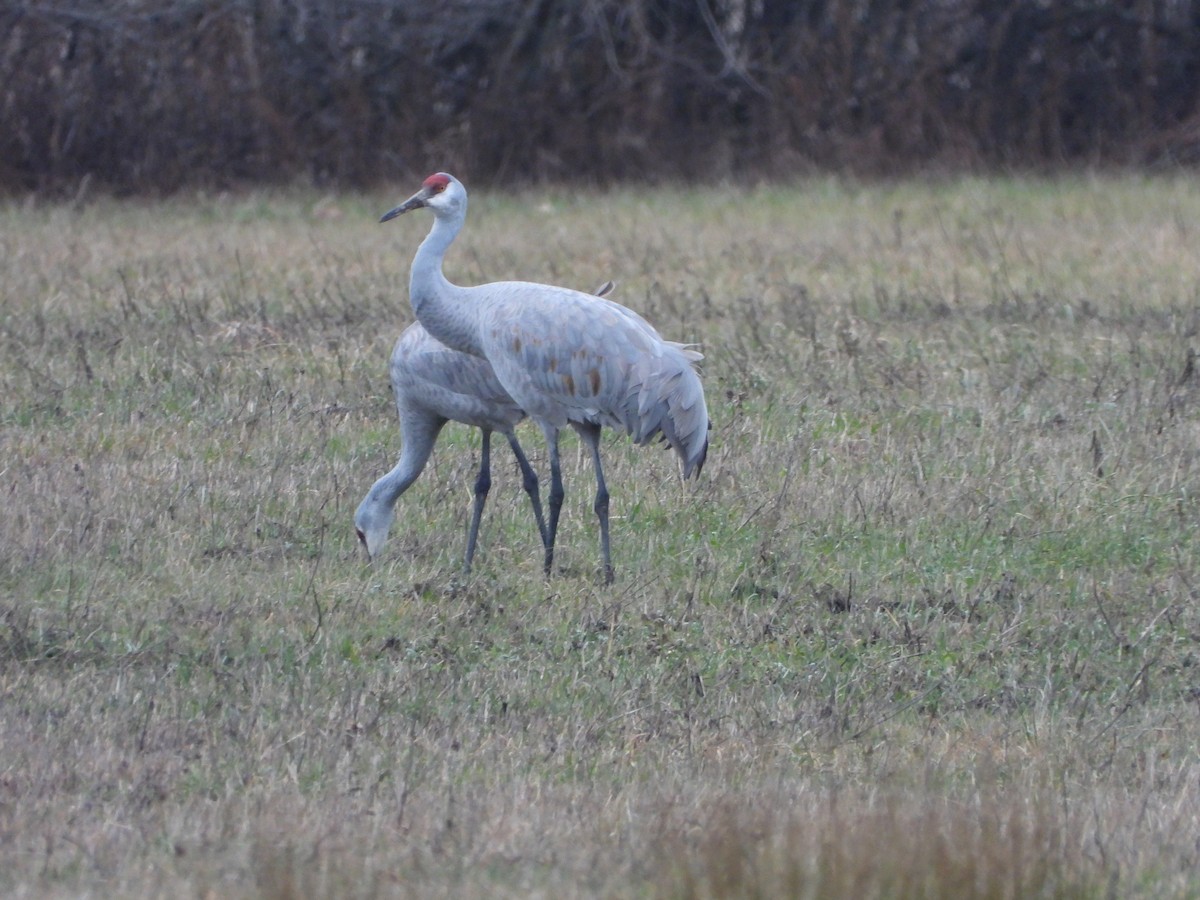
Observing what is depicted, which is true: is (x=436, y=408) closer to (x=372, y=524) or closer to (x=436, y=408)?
(x=436, y=408)

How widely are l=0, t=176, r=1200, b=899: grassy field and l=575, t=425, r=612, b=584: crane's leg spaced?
0.08 meters

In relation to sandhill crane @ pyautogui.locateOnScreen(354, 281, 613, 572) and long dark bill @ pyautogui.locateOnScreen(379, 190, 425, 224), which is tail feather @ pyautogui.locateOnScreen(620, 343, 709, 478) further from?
long dark bill @ pyautogui.locateOnScreen(379, 190, 425, 224)

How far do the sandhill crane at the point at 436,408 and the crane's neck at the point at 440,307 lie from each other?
4.0 inches

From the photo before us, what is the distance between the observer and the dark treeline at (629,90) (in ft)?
48.8

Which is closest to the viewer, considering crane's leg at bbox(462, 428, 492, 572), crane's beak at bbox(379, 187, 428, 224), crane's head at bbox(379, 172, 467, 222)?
crane's leg at bbox(462, 428, 492, 572)

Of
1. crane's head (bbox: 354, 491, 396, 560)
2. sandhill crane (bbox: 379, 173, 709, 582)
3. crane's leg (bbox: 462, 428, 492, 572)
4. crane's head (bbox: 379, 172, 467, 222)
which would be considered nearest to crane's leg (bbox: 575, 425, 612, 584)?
sandhill crane (bbox: 379, 173, 709, 582)

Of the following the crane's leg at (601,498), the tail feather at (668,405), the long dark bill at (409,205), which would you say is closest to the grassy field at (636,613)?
the crane's leg at (601,498)

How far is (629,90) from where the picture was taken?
1570 centimetres

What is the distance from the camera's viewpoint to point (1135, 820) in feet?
12.7

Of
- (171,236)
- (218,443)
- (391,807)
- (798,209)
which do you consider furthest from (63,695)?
(798,209)

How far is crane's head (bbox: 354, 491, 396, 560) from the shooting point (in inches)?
232

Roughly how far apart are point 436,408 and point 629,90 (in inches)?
396

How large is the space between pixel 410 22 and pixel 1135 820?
42.0 feet

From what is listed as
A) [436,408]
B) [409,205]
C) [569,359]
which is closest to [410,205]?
[409,205]
